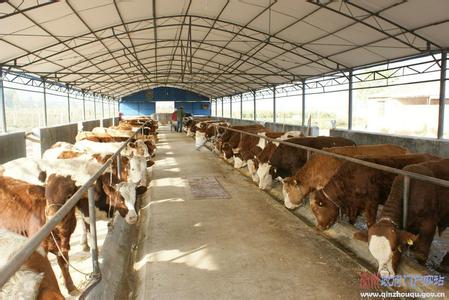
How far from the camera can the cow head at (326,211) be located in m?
5.66

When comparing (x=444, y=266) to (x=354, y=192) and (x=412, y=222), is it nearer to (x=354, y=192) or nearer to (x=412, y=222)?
(x=412, y=222)

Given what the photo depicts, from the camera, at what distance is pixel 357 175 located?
5594 millimetres

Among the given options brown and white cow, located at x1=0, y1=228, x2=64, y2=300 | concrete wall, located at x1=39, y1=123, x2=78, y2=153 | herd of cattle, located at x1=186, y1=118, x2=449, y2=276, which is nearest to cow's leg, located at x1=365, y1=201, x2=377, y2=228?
herd of cattle, located at x1=186, y1=118, x2=449, y2=276

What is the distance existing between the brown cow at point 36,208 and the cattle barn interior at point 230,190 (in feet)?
0.06

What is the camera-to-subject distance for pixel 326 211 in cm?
567

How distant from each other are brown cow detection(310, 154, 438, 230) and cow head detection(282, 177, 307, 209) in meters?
0.77

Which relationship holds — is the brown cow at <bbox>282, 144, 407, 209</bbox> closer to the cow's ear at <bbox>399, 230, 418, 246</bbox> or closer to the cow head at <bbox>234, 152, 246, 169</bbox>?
the cow's ear at <bbox>399, 230, 418, 246</bbox>

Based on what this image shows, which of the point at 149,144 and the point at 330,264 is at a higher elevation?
the point at 149,144

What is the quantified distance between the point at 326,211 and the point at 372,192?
757 mm

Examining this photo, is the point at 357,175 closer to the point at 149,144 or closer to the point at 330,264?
the point at 330,264

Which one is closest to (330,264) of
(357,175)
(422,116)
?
(357,175)

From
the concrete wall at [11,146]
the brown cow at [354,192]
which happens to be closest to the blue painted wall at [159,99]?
the concrete wall at [11,146]

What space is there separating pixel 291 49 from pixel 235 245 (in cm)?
1331

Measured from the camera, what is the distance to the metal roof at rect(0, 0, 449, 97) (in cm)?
1064
